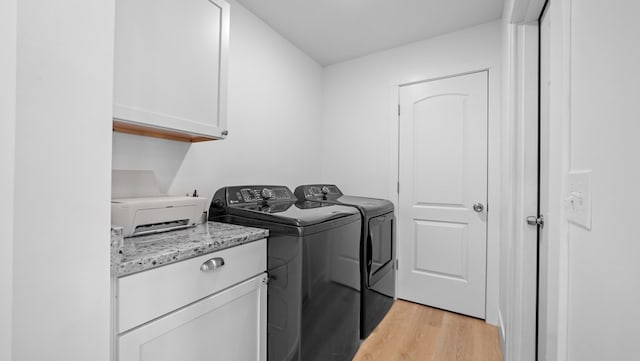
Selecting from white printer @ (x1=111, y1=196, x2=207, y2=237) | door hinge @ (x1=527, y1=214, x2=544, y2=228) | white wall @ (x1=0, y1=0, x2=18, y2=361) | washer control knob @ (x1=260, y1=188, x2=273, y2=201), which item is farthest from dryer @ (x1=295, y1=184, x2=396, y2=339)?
white wall @ (x1=0, y1=0, x2=18, y2=361)

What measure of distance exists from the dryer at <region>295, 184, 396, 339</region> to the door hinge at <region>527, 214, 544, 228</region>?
36.4 inches

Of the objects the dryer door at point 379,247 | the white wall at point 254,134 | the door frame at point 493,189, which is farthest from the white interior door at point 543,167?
the white wall at point 254,134

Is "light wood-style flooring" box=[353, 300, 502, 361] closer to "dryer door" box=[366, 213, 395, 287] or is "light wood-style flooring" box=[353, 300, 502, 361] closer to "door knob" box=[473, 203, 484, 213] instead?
"dryer door" box=[366, 213, 395, 287]

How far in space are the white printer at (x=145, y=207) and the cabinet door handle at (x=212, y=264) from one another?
0.33m

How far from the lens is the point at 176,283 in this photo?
0.98 m

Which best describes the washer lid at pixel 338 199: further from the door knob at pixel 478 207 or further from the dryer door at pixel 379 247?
the door knob at pixel 478 207

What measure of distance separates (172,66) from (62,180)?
874mm

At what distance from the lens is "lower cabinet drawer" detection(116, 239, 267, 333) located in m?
0.84

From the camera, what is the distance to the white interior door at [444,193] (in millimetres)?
2268

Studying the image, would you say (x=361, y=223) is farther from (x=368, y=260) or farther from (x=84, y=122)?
(x=84, y=122)

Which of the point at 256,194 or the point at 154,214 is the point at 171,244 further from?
the point at 256,194

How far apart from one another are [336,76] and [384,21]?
2.84ft

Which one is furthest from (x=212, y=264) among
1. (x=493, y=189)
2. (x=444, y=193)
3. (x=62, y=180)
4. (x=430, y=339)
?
(x=493, y=189)

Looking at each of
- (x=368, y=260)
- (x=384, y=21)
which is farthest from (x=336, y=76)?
(x=368, y=260)
